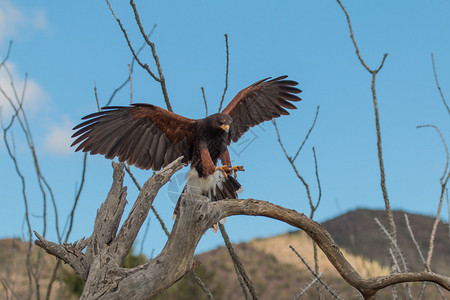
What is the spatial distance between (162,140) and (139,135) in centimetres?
20

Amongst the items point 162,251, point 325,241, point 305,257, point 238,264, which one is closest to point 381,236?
point 305,257

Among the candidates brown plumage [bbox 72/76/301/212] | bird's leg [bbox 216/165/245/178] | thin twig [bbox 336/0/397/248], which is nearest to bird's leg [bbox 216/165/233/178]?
bird's leg [bbox 216/165/245/178]

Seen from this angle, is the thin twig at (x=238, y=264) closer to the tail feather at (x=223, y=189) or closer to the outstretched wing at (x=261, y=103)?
the tail feather at (x=223, y=189)

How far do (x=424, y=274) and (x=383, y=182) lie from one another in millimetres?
1064

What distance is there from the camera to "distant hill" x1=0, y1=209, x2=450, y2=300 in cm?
1211

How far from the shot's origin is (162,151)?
404 cm

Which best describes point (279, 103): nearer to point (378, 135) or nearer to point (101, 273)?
point (378, 135)

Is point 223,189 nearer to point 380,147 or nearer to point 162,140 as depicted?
point 162,140

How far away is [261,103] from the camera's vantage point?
15.5 ft

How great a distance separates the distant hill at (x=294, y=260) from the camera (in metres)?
12.1

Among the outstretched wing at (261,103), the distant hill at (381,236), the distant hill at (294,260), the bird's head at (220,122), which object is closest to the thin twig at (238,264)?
the bird's head at (220,122)

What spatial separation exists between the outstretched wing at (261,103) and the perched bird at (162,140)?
0.31 metres

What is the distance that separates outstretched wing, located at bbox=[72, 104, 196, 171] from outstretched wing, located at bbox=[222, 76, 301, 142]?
596 mm

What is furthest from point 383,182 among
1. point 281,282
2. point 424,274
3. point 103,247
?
point 281,282
